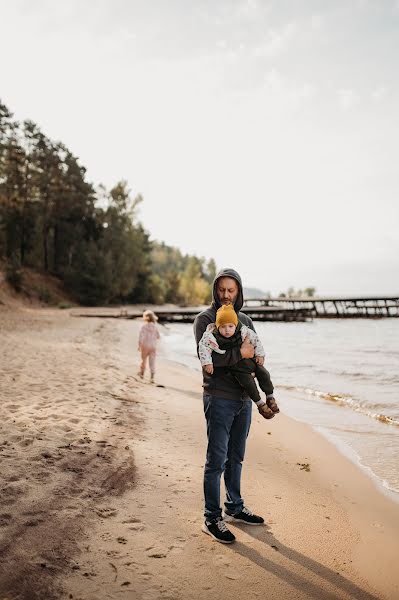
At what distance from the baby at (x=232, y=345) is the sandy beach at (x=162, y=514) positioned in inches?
50.2

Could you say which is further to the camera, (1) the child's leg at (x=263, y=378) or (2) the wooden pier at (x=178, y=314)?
(2) the wooden pier at (x=178, y=314)

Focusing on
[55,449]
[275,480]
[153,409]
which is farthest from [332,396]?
[55,449]

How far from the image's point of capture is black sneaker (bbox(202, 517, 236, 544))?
3.49 metres

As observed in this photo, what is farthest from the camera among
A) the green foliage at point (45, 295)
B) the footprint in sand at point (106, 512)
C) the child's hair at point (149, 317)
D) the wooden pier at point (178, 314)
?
the green foliage at point (45, 295)

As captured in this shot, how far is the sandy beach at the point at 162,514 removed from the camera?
2.96m

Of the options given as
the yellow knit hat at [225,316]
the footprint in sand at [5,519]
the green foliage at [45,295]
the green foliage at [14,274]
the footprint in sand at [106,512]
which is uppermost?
the green foliage at [14,274]

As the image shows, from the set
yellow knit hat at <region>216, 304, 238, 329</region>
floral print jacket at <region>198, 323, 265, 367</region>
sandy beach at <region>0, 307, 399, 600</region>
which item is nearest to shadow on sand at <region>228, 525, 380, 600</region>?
sandy beach at <region>0, 307, 399, 600</region>

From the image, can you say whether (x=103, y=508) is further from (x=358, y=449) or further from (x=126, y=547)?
(x=358, y=449)

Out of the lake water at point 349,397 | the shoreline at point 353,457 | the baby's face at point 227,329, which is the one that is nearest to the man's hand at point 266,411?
the baby's face at point 227,329

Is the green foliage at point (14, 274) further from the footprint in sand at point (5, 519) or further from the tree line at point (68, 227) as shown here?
the footprint in sand at point (5, 519)

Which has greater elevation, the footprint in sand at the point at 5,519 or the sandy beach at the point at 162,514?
the footprint in sand at the point at 5,519

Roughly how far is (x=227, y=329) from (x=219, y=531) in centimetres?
183

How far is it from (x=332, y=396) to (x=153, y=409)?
5519mm

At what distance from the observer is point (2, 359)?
11.0m
